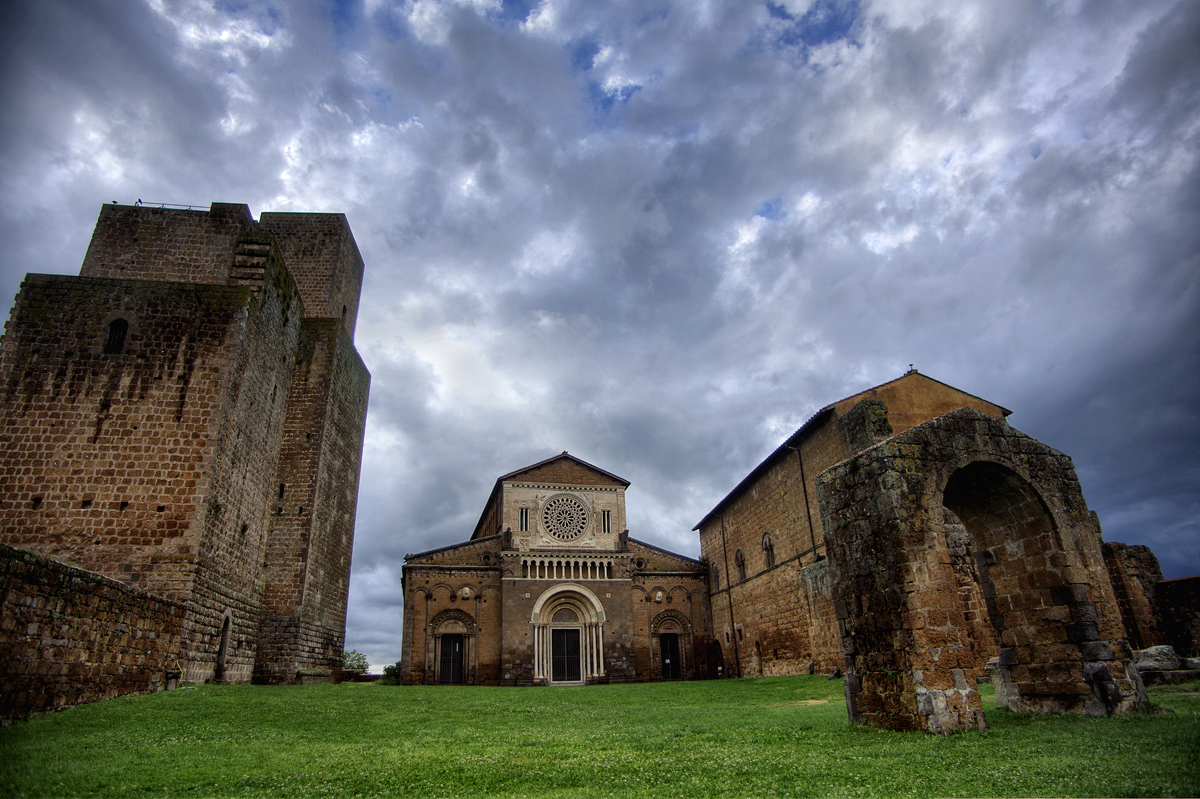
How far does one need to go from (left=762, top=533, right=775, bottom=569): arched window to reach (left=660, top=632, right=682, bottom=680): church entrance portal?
907 cm

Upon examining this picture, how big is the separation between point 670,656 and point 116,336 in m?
29.0

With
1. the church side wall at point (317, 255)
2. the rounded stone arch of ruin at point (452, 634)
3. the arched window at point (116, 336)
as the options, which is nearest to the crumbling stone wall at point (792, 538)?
the rounded stone arch of ruin at point (452, 634)

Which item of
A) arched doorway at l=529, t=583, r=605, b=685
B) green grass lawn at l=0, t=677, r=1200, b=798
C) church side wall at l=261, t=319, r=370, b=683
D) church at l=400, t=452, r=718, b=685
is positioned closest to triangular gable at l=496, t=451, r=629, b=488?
church at l=400, t=452, r=718, b=685

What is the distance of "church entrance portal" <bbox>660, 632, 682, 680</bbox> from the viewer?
109 feet

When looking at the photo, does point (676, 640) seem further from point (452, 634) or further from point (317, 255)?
point (317, 255)

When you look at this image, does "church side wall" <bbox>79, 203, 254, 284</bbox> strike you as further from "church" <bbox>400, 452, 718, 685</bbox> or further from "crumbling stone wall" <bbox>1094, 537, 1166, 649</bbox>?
"crumbling stone wall" <bbox>1094, 537, 1166, 649</bbox>

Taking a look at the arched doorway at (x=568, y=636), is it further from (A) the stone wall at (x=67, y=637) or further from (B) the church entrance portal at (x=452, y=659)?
(A) the stone wall at (x=67, y=637)

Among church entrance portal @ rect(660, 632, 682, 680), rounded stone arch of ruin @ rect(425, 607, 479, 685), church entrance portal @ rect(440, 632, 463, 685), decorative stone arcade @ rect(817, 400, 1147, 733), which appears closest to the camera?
decorative stone arcade @ rect(817, 400, 1147, 733)

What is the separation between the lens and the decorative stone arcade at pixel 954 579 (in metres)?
7.28

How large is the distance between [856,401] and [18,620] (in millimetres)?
20998

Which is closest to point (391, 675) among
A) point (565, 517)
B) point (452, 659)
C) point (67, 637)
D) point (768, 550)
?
point (452, 659)

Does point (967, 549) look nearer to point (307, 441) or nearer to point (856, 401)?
point (856, 401)

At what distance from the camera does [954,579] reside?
320 inches

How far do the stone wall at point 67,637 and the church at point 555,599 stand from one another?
20403 mm
